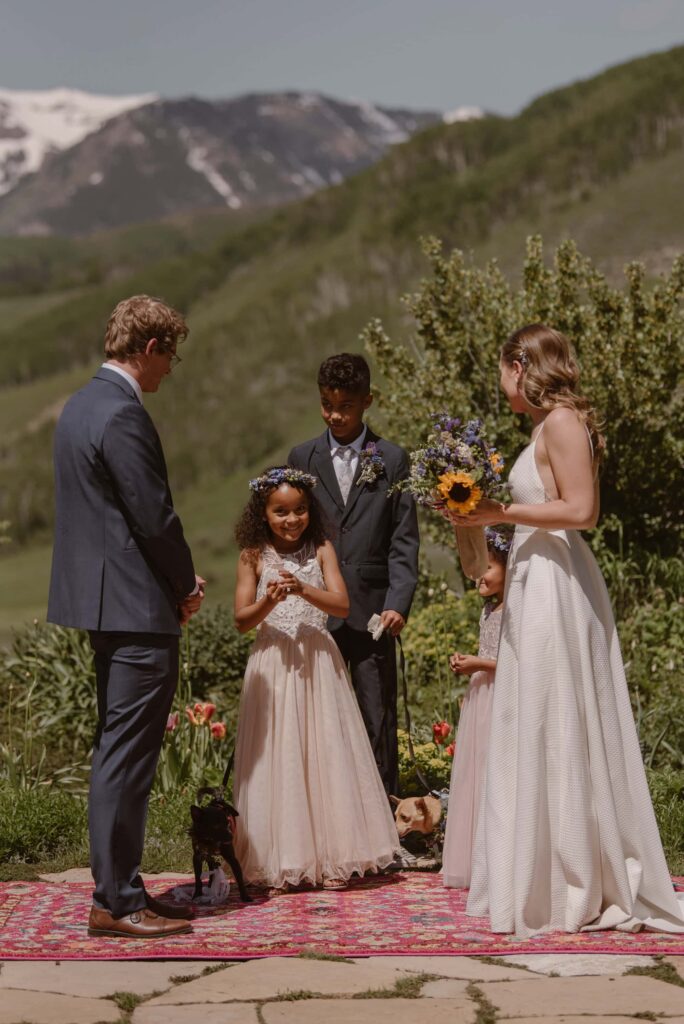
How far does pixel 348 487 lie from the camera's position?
6.87 m

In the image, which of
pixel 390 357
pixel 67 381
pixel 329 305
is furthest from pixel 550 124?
pixel 390 357

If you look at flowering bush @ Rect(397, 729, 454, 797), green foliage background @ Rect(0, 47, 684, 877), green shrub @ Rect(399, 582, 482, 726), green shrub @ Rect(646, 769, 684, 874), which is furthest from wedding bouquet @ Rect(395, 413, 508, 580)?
green shrub @ Rect(399, 582, 482, 726)

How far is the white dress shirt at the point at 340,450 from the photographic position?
270 inches

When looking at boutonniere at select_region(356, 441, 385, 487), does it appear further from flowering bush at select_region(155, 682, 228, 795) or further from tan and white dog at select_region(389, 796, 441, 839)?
flowering bush at select_region(155, 682, 228, 795)

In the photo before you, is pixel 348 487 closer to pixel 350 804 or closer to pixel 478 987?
pixel 350 804

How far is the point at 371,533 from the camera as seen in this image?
266 inches

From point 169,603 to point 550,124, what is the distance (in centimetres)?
10534

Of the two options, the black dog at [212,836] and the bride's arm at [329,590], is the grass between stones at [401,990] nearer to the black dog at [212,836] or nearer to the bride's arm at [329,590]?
the black dog at [212,836]

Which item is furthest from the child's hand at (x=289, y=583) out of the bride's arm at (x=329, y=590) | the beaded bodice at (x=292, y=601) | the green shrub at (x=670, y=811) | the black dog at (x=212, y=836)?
the green shrub at (x=670, y=811)

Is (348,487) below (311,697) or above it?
above

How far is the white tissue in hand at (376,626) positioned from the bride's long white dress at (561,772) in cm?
90

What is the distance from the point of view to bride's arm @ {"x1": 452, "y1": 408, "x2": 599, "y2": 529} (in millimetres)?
5398

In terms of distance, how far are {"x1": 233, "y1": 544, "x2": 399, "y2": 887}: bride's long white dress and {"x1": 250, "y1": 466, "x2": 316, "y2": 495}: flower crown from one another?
316 millimetres

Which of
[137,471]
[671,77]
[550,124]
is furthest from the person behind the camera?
[550,124]
